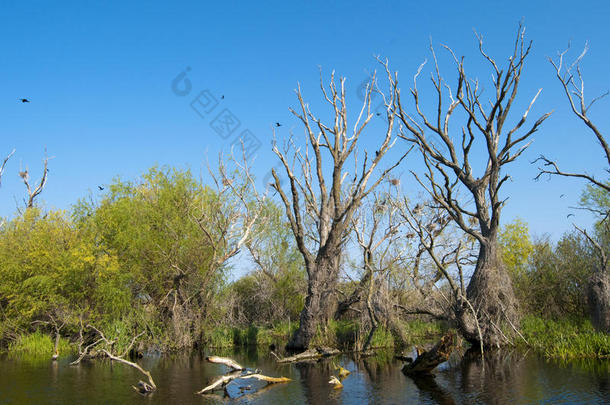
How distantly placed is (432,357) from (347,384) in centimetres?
253

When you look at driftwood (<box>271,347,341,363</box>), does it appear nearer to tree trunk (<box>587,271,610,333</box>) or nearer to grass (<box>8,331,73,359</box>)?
tree trunk (<box>587,271,610,333</box>)

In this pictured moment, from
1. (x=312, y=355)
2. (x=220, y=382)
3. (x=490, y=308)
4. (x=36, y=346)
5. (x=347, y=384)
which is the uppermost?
(x=490, y=308)

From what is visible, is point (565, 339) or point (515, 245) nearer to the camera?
point (565, 339)

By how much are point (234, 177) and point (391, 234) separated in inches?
386

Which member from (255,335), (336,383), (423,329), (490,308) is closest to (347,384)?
(336,383)

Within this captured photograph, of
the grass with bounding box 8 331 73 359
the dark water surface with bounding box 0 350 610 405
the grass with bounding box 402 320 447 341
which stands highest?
the grass with bounding box 8 331 73 359

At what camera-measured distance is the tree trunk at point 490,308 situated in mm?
18703

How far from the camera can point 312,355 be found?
18875mm

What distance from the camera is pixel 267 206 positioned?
33.2 m

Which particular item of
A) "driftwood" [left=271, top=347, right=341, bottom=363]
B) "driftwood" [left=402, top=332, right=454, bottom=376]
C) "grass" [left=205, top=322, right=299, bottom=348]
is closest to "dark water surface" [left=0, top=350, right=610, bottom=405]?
"driftwood" [left=402, top=332, right=454, bottom=376]

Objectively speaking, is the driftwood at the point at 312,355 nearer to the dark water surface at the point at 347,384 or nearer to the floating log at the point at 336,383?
the dark water surface at the point at 347,384

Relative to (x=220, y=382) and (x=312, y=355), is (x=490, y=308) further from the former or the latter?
(x=220, y=382)

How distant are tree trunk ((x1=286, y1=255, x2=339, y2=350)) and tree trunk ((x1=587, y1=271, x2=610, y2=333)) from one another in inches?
396

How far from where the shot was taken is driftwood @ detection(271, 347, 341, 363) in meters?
18.2
